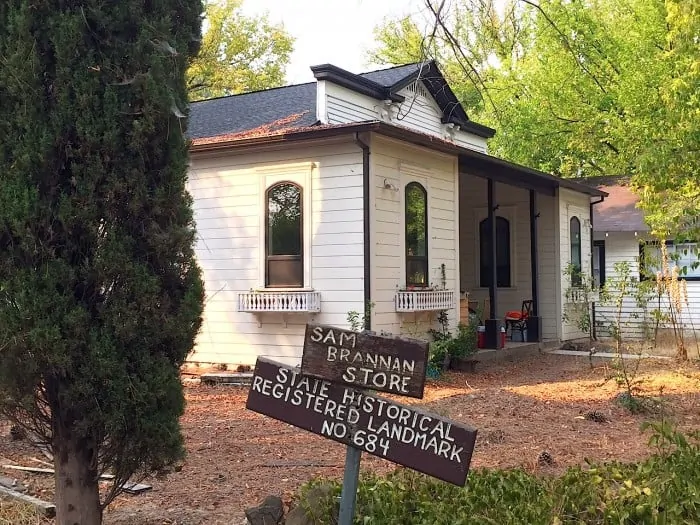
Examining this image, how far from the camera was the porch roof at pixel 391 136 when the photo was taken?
10.2 meters

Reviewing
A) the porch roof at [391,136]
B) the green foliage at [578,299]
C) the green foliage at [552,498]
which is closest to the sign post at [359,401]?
the green foliage at [552,498]

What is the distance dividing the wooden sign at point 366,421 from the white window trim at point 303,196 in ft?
24.6

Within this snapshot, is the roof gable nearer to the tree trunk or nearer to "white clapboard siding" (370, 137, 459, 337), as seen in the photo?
"white clapboard siding" (370, 137, 459, 337)

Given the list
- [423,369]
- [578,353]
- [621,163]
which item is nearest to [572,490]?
[423,369]

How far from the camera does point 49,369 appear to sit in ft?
12.3

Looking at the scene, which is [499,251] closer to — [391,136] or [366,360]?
[391,136]

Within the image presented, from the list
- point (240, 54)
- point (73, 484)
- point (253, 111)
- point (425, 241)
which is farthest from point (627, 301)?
point (240, 54)

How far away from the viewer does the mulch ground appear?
197 inches

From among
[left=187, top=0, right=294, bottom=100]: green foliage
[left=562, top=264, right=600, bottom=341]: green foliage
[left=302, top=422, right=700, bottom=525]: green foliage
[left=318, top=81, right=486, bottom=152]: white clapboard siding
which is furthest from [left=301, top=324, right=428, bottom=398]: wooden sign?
[left=187, top=0, right=294, bottom=100]: green foliage

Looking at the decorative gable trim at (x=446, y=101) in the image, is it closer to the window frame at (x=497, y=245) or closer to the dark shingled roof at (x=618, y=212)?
the window frame at (x=497, y=245)

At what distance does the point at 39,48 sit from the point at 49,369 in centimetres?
168

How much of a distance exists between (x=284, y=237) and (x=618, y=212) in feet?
39.4

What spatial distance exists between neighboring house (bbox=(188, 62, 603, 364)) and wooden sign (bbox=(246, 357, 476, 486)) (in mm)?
6447

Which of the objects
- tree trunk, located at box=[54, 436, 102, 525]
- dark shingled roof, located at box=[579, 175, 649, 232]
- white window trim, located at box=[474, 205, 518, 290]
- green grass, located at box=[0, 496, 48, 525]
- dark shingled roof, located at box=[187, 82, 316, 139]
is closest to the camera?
tree trunk, located at box=[54, 436, 102, 525]
